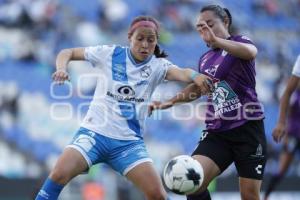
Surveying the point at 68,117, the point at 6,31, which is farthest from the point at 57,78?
the point at 6,31

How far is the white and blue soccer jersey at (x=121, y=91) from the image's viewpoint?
6859mm

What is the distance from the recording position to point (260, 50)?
1838cm

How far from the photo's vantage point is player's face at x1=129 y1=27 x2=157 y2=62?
22.4 ft

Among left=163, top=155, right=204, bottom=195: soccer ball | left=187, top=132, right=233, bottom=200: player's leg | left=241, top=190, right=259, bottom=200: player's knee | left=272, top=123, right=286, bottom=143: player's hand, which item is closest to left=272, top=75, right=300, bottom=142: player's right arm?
left=272, top=123, right=286, bottom=143: player's hand

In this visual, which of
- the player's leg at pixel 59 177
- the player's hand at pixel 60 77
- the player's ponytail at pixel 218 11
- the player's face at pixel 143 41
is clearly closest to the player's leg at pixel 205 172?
the player's face at pixel 143 41

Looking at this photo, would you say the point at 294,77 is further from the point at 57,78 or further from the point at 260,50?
the point at 260,50

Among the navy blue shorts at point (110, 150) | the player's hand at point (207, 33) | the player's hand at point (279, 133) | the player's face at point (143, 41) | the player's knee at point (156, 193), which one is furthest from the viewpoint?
the player's hand at point (279, 133)

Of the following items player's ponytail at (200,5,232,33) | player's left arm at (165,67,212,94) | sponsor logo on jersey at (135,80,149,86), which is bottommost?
sponsor logo on jersey at (135,80,149,86)

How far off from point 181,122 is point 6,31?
15.0ft

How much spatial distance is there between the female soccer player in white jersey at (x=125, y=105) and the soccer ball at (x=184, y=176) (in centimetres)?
13

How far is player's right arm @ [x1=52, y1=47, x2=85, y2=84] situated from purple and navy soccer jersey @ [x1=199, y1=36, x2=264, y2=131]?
1.27 meters

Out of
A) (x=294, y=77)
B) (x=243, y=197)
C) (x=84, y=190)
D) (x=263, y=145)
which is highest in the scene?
(x=294, y=77)

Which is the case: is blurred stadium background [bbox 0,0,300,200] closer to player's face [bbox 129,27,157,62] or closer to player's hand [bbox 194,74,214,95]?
player's face [bbox 129,27,157,62]

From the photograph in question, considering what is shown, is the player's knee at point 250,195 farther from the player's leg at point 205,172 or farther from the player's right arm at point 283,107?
the player's right arm at point 283,107
